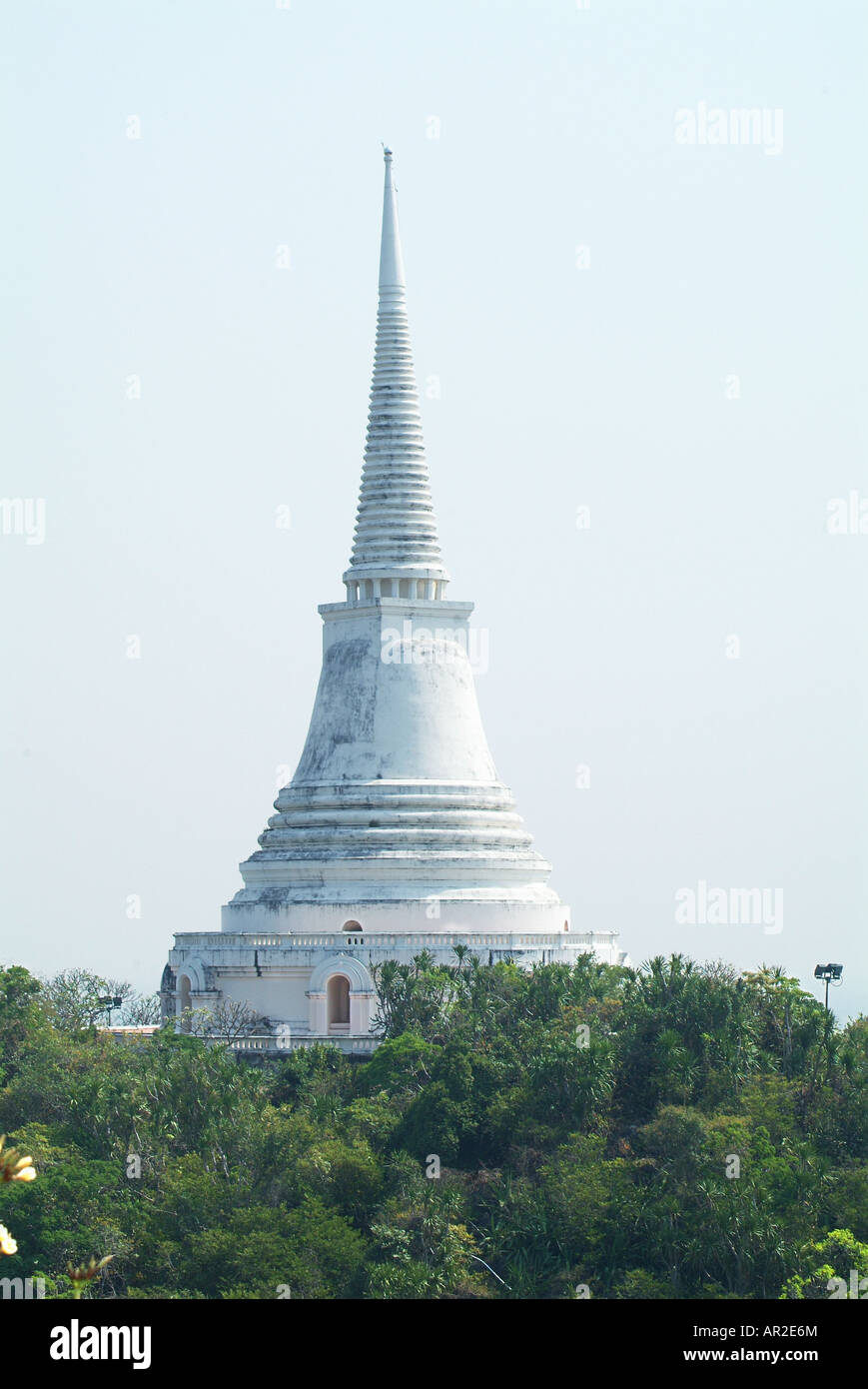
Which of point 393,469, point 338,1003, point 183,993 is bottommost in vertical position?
point 338,1003

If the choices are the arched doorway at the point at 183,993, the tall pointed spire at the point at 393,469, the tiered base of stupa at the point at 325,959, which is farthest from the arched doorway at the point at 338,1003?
the tall pointed spire at the point at 393,469

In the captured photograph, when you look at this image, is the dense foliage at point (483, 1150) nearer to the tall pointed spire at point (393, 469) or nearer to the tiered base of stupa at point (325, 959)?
the tiered base of stupa at point (325, 959)

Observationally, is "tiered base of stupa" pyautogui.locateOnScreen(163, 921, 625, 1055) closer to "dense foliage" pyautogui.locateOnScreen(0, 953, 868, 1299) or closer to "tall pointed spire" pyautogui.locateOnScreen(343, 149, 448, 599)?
"dense foliage" pyautogui.locateOnScreen(0, 953, 868, 1299)

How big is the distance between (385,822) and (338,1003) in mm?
5669

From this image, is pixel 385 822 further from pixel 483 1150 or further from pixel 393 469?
pixel 483 1150

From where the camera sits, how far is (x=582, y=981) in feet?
200

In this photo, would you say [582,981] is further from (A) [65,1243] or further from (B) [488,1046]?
(A) [65,1243]

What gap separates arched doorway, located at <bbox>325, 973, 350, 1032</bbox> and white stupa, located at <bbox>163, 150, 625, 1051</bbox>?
5cm

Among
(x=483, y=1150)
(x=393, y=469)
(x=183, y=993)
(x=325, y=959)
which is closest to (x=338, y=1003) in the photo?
(x=325, y=959)

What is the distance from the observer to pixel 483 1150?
2189 inches

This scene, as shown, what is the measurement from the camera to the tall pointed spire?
71.9m

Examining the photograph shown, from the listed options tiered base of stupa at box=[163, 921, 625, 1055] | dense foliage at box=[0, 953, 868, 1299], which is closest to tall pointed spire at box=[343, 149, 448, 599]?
tiered base of stupa at box=[163, 921, 625, 1055]
